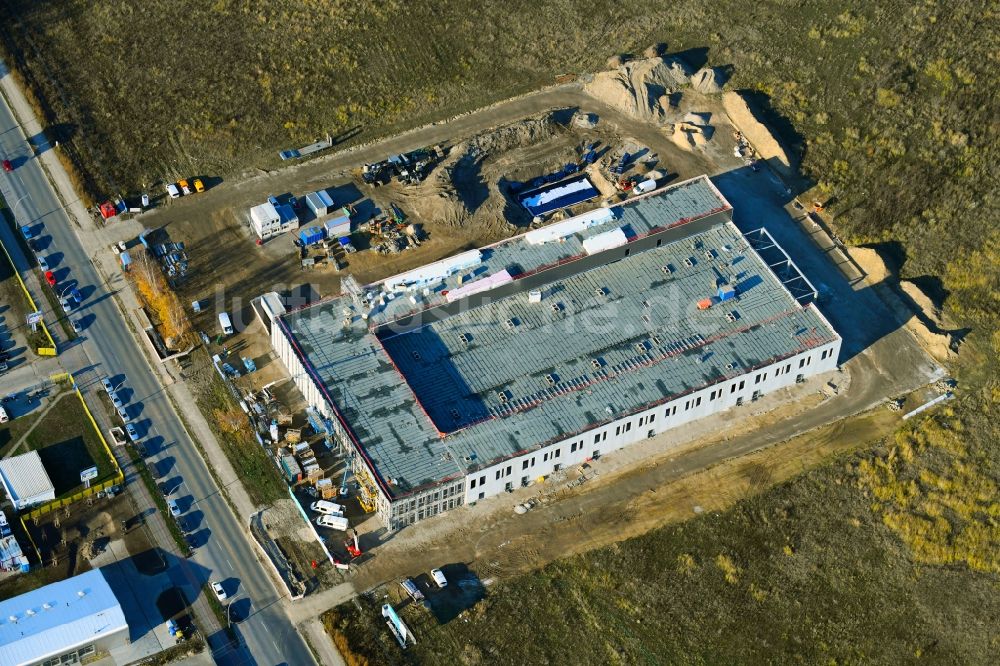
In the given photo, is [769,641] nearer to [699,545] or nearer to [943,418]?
[699,545]

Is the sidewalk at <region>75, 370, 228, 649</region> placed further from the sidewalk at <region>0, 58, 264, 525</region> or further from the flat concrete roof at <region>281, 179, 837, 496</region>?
the flat concrete roof at <region>281, 179, 837, 496</region>

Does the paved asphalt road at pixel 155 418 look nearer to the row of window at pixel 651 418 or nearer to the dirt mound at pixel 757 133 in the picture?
the row of window at pixel 651 418

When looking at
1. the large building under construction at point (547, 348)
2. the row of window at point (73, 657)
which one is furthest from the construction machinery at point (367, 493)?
the row of window at point (73, 657)

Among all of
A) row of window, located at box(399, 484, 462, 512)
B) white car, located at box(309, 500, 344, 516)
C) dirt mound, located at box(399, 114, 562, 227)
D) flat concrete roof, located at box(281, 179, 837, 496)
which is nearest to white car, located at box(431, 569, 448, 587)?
row of window, located at box(399, 484, 462, 512)

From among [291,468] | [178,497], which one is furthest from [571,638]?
[178,497]

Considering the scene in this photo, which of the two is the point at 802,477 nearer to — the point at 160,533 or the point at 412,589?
the point at 412,589
